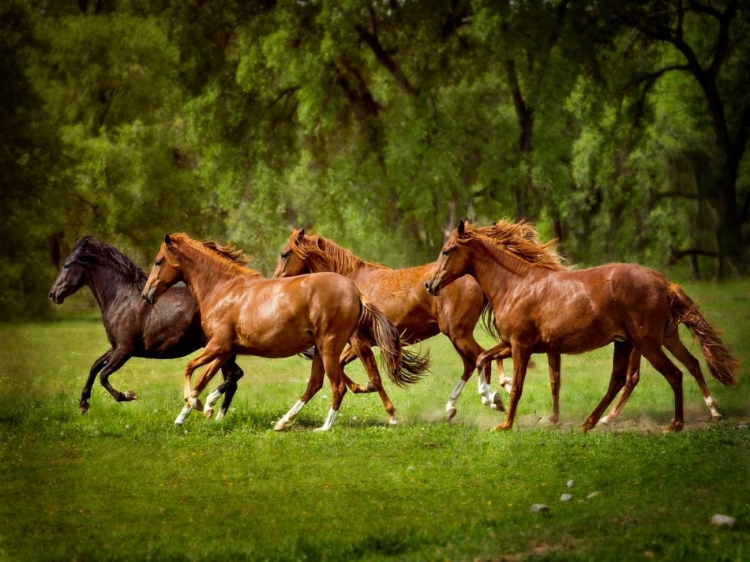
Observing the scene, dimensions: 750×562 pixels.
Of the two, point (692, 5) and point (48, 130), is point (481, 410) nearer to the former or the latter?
point (48, 130)

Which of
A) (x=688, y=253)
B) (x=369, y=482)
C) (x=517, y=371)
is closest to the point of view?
(x=369, y=482)

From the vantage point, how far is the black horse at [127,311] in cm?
1477

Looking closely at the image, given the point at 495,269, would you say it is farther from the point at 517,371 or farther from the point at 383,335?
the point at 383,335

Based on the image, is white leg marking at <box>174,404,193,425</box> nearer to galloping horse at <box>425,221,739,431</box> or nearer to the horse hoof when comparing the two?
galloping horse at <box>425,221,739,431</box>

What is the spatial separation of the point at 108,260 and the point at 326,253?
3022 millimetres

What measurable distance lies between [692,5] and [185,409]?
24.0 meters

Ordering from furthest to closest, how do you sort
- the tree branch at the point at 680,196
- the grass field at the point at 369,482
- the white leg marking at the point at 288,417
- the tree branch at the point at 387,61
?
the tree branch at the point at 387,61, the tree branch at the point at 680,196, the white leg marking at the point at 288,417, the grass field at the point at 369,482

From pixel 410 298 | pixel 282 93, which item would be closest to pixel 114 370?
pixel 410 298

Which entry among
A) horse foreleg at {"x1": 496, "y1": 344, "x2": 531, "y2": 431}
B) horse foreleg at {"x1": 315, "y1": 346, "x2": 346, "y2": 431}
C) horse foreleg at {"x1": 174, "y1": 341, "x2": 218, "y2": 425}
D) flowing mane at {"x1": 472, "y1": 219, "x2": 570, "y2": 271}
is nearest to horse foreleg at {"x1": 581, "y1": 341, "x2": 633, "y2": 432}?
horse foreleg at {"x1": 496, "y1": 344, "x2": 531, "y2": 431}

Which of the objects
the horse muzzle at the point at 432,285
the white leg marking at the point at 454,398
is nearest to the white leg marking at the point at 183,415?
the horse muzzle at the point at 432,285

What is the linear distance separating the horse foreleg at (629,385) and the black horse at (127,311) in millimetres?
4839

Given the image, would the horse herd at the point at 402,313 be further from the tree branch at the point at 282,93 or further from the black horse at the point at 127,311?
the tree branch at the point at 282,93

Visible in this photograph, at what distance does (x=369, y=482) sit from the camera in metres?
10.7

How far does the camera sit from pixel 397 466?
442 inches
